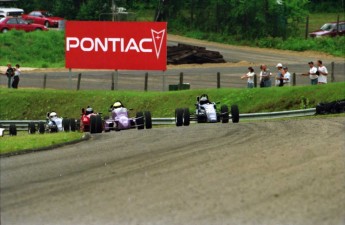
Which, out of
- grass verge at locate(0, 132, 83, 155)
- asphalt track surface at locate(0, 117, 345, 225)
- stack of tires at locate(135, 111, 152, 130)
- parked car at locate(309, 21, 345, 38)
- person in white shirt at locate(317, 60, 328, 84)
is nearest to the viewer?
asphalt track surface at locate(0, 117, 345, 225)

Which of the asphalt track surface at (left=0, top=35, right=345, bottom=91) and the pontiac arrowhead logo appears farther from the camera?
the asphalt track surface at (left=0, top=35, right=345, bottom=91)

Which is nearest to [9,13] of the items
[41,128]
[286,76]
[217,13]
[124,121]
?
[217,13]

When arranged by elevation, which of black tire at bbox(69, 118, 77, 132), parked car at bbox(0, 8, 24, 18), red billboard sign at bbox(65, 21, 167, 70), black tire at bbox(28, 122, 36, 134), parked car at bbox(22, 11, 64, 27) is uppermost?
parked car at bbox(0, 8, 24, 18)

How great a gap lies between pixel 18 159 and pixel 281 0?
2046 inches

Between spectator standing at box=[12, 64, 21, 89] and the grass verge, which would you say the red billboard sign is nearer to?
spectator standing at box=[12, 64, 21, 89]

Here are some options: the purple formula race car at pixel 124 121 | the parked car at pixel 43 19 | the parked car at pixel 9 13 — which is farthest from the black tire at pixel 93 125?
the parked car at pixel 9 13

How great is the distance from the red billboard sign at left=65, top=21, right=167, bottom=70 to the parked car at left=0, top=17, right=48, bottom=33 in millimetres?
24230

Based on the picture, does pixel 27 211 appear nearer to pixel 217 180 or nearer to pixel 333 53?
pixel 217 180

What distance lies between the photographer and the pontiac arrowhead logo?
48562mm

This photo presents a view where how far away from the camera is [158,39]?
4862 cm

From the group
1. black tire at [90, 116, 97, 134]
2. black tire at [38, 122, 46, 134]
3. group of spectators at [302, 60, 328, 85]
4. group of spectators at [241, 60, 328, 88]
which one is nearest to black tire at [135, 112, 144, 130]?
black tire at [90, 116, 97, 134]

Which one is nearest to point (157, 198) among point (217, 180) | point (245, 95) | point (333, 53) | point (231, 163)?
point (217, 180)

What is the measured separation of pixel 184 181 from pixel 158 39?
30365mm

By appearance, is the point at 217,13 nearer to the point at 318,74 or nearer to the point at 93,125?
the point at 318,74
